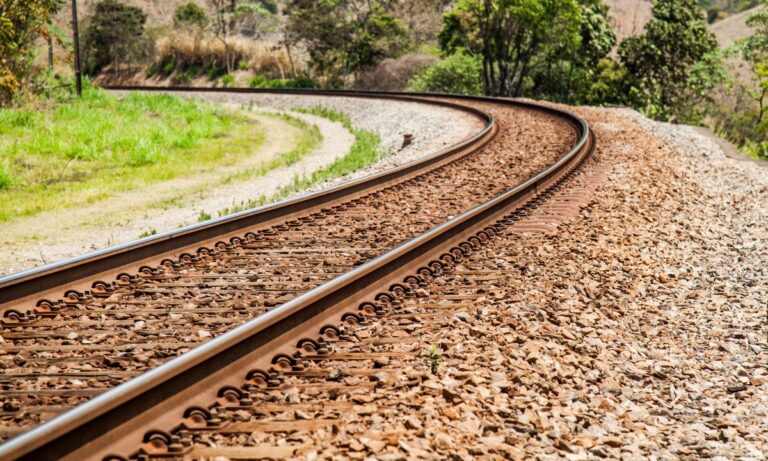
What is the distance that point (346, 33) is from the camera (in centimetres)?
4716

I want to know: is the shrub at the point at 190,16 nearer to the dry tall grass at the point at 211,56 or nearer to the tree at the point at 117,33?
the tree at the point at 117,33

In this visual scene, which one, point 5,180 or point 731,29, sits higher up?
point 731,29

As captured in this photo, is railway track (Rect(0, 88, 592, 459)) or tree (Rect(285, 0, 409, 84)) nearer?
railway track (Rect(0, 88, 592, 459))

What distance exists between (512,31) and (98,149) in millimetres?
27525

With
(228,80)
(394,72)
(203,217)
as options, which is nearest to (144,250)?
(203,217)

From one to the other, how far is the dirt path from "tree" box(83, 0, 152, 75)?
168 ft

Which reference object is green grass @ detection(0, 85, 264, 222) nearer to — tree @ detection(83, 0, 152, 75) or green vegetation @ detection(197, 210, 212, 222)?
green vegetation @ detection(197, 210, 212, 222)

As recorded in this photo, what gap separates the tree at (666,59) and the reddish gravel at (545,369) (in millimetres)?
33811

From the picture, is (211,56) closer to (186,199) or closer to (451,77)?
(451,77)

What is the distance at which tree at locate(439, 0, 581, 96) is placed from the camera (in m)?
38.0

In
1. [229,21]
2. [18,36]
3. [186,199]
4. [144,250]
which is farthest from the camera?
[229,21]

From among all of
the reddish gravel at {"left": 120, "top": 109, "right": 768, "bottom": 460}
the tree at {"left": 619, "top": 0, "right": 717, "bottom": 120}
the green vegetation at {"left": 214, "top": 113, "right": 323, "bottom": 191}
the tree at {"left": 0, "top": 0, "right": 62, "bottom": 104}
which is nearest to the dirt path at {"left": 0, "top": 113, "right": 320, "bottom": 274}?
the green vegetation at {"left": 214, "top": 113, "right": 323, "bottom": 191}

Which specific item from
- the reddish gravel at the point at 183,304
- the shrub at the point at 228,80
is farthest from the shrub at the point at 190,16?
the reddish gravel at the point at 183,304

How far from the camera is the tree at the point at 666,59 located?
39438 mm
